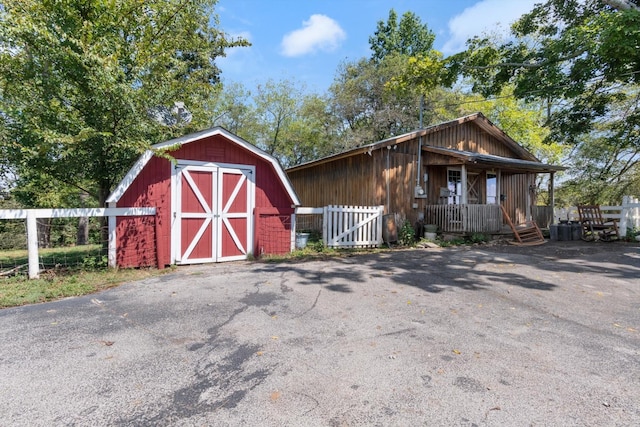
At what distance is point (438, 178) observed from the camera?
43.5 feet

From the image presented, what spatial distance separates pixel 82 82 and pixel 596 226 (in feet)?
52.9

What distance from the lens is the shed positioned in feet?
38.5

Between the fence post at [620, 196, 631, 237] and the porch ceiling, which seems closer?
the porch ceiling

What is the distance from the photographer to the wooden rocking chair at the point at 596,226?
472 inches

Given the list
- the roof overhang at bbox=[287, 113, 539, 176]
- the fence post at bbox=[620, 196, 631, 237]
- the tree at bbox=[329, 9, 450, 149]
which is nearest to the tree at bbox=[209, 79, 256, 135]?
the tree at bbox=[329, 9, 450, 149]

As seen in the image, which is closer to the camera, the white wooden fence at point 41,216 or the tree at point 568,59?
the white wooden fence at point 41,216

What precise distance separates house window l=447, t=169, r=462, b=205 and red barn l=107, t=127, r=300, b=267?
7.58 m

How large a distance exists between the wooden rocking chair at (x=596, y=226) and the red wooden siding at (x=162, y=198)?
39.1ft

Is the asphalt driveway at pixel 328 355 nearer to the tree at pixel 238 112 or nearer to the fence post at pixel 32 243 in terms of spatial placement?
the fence post at pixel 32 243

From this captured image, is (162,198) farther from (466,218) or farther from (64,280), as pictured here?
(466,218)

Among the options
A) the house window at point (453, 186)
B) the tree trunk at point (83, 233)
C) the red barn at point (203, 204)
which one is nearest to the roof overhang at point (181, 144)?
the red barn at point (203, 204)

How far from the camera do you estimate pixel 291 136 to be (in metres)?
25.5

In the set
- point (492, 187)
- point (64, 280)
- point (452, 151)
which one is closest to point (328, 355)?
point (64, 280)

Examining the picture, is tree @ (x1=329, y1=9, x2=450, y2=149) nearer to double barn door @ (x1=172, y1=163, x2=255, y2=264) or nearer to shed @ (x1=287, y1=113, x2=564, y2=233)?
shed @ (x1=287, y1=113, x2=564, y2=233)
